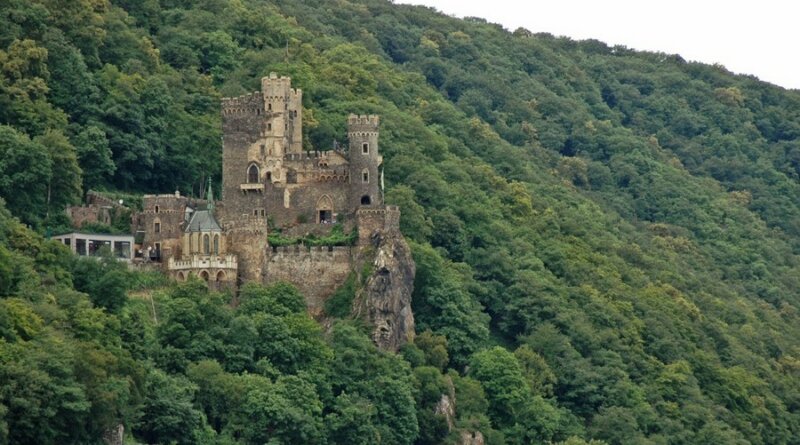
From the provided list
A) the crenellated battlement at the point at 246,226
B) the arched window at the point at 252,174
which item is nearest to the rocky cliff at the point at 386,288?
the crenellated battlement at the point at 246,226

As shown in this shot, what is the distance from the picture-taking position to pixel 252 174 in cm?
13262

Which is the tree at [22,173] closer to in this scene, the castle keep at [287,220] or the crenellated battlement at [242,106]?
the castle keep at [287,220]

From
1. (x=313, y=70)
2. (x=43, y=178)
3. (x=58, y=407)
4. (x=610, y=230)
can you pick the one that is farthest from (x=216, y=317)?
(x=610, y=230)

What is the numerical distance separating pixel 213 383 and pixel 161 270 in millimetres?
9164

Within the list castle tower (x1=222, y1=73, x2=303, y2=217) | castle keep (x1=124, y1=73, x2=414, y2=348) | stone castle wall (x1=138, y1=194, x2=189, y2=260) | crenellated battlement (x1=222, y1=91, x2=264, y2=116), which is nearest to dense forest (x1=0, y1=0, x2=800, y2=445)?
castle keep (x1=124, y1=73, x2=414, y2=348)

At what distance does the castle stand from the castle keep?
0.15ft

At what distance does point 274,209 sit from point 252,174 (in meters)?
2.06

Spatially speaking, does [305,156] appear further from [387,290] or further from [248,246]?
[387,290]

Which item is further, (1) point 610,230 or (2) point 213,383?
(1) point 610,230

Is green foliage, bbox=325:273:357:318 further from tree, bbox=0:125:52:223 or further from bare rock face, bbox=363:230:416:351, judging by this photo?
tree, bbox=0:125:52:223

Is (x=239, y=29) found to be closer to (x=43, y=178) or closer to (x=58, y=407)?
(x=43, y=178)

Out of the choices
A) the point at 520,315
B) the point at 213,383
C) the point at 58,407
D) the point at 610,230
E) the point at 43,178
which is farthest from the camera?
the point at 610,230

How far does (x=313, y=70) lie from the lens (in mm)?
163625

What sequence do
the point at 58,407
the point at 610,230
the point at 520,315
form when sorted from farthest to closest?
the point at 610,230
the point at 520,315
the point at 58,407
